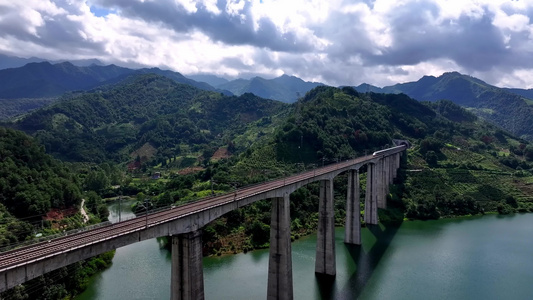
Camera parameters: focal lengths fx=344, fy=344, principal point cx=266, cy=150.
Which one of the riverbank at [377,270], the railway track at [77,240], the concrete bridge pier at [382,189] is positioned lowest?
the riverbank at [377,270]

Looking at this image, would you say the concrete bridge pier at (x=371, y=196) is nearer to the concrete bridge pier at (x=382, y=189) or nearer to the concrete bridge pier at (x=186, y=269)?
the concrete bridge pier at (x=382, y=189)

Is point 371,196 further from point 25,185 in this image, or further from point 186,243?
point 25,185

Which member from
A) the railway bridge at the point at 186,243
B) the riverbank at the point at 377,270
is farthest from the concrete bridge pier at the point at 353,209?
the railway bridge at the point at 186,243

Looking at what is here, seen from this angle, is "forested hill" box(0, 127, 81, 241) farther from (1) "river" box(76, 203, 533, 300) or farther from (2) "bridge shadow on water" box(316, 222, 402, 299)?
(2) "bridge shadow on water" box(316, 222, 402, 299)

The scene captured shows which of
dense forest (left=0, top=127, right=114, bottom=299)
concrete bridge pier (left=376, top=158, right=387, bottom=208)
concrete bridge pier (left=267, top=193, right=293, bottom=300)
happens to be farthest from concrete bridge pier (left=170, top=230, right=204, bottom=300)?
concrete bridge pier (left=376, top=158, right=387, bottom=208)

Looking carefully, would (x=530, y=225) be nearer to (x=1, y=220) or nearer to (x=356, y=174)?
(x=356, y=174)
